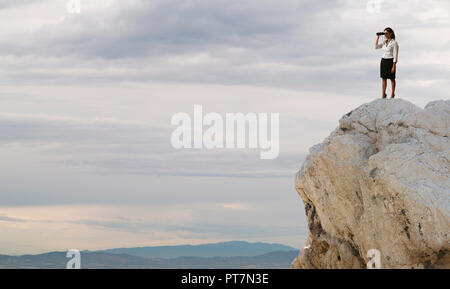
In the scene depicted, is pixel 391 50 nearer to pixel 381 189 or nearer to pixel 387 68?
pixel 387 68

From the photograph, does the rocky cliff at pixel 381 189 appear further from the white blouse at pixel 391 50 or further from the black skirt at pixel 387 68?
the white blouse at pixel 391 50

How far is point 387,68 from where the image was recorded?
2455cm

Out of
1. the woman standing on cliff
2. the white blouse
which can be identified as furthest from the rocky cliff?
the white blouse

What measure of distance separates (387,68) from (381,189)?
570 centimetres

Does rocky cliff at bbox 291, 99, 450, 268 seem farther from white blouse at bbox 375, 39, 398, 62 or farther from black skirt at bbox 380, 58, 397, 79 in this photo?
white blouse at bbox 375, 39, 398, 62

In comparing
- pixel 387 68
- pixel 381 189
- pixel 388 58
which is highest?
pixel 388 58

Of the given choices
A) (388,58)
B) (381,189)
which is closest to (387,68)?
(388,58)

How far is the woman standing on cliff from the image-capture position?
24.4m

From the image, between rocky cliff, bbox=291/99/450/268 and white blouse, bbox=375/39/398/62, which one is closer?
rocky cliff, bbox=291/99/450/268

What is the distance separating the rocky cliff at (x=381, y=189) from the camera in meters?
Answer: 20.0
